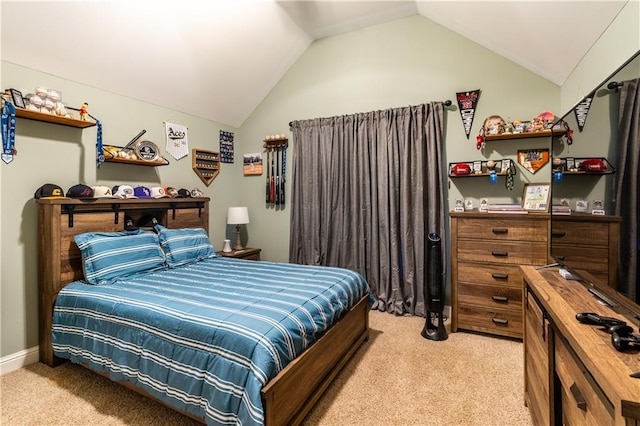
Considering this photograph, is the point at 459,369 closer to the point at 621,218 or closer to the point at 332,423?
the point at 332,423

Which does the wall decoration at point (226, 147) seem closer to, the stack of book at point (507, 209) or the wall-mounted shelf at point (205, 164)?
the wall-mounted shelf at point (205, 164)

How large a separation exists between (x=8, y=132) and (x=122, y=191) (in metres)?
0.86

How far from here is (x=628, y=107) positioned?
991 millimetres

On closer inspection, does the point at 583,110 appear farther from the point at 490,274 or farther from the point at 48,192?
the point at 48,192

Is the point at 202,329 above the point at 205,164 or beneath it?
beneath

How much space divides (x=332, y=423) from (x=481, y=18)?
133 inches

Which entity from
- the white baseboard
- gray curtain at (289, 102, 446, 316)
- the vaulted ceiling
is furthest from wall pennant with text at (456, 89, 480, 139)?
the white baseboard

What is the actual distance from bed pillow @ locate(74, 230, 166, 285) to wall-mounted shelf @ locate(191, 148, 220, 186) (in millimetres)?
1297

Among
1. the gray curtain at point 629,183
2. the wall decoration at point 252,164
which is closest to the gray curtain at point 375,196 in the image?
the wall decoration at point 252,164

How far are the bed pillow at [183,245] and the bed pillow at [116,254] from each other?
0.10 metres

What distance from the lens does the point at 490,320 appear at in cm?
271

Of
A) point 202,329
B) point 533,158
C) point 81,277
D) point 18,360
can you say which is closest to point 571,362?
point 202,329

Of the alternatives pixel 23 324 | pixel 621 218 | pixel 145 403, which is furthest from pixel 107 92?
pixel 621 218

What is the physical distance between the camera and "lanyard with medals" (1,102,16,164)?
7.01 feet
